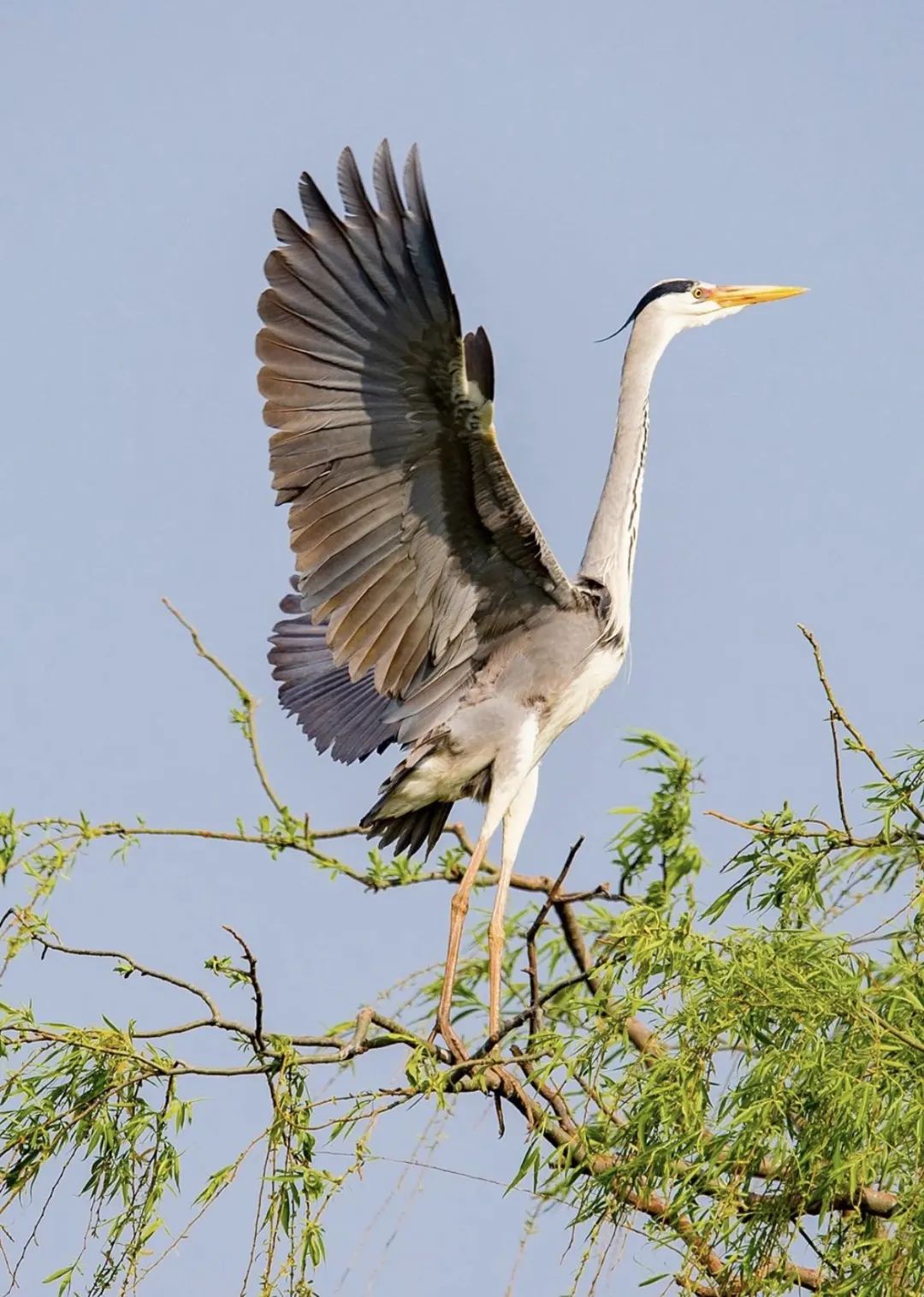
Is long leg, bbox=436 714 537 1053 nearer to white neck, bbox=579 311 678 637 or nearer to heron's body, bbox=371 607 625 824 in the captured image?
heron's body, bbox=371 607 625 824

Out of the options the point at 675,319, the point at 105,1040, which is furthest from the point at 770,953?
the point at 675,319

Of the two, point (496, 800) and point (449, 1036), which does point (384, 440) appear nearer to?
point (496, 800)

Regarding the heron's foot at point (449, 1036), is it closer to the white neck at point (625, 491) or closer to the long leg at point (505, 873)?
the long leg at point (505, 873)

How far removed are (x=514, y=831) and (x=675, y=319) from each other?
1673 millimetres

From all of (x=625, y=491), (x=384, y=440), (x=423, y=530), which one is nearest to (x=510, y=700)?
(x=423, y=530)

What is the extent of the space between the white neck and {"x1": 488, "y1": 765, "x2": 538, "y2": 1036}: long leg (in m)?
0.48

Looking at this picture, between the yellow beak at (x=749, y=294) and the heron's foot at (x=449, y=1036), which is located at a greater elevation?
the yellow beak at (x=749, y=294)

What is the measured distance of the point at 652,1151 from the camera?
280 centimetres

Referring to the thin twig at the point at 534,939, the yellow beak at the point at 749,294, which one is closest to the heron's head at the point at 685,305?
the yellow beak at the point at 749,294

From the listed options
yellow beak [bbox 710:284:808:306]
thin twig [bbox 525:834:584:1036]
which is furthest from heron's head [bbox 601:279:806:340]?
thin twig [bbox 525:834:584:1036]

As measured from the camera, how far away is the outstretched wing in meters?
3.63

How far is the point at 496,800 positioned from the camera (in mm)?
4223

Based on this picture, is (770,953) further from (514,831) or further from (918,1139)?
(514,831)

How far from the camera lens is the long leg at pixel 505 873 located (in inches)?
161
